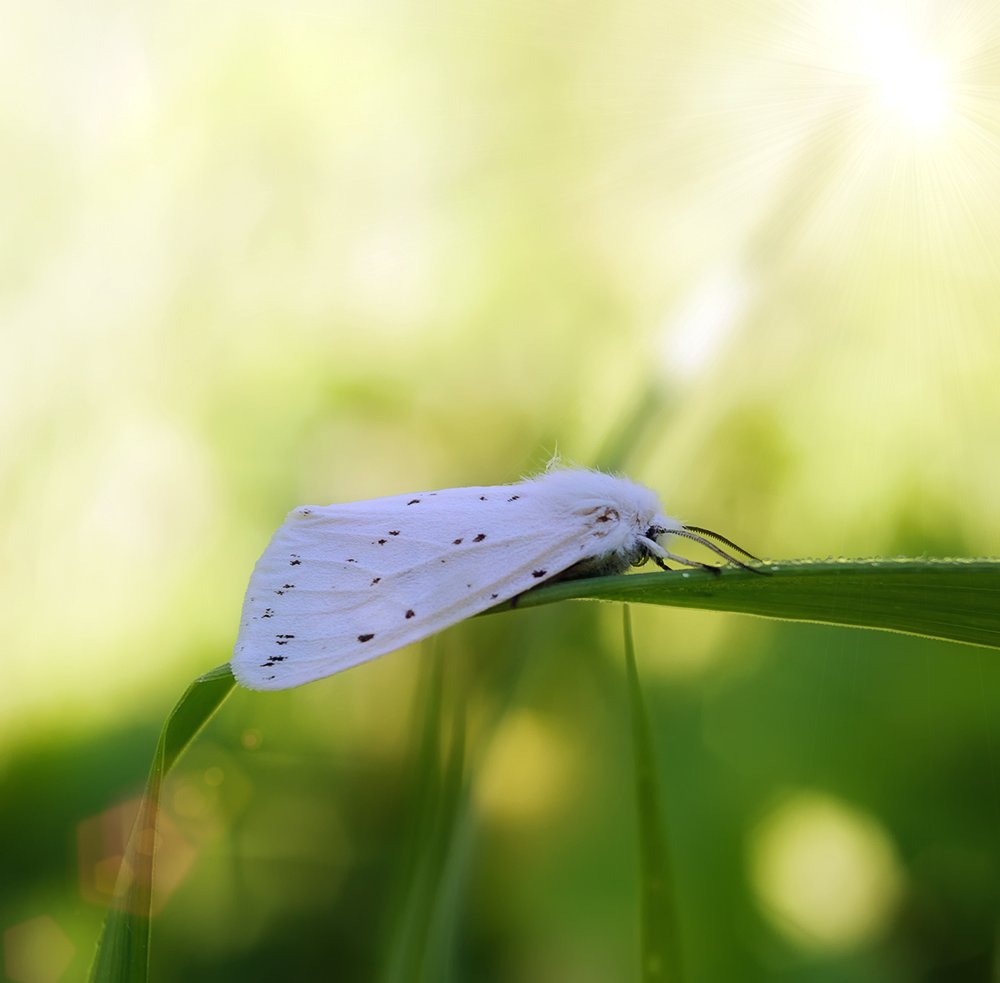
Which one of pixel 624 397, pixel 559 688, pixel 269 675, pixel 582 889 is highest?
pixel 624 397

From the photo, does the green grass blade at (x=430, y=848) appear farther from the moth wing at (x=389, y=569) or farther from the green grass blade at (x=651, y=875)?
the green grass blade at (x=651, y=875)

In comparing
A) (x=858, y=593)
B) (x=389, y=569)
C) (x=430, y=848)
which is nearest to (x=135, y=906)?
(x=430, y=848)

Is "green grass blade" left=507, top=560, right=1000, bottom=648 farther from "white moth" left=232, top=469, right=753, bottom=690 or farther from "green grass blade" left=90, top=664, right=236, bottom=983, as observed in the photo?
"green grass blade" left=90, top=664, right=236, bottom=983

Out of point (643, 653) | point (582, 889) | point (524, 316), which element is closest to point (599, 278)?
point (524, 316)

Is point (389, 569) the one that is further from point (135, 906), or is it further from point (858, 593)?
point (858, 593)

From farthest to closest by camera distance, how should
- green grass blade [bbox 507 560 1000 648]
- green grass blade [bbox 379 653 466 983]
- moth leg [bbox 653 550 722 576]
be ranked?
Answer: green grass blade [bbox 379 653 466 983] < moth leg [bbox 653 550 722 576] < green grass blade [bbox 507 560 1000 648]

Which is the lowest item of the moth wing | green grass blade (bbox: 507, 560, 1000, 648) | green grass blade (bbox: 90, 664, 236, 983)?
green grass blade (bbox: 90, 664, 236, 983)

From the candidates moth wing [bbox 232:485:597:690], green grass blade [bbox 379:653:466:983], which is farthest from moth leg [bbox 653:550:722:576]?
green grass blade [bbox 379:653:466:983]

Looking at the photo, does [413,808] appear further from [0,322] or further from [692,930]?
[0,322]

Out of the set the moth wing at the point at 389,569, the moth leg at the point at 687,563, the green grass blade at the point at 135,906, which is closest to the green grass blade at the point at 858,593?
the moth leg at the point at 687,563
